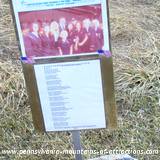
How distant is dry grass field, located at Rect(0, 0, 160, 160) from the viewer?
322 centimetres

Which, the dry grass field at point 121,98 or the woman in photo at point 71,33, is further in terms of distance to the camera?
the dry grass field at point 121,98

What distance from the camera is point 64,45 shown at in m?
2.20

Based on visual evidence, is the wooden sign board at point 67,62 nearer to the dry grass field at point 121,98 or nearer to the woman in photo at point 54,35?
the woman in photo at point 54,35

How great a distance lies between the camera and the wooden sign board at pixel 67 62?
2.12m

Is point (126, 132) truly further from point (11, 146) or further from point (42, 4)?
point (42, 4)

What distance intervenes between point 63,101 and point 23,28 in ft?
1.53

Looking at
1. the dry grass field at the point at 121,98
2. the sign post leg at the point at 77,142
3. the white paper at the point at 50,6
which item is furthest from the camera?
the dry grass field at the point at 121,98

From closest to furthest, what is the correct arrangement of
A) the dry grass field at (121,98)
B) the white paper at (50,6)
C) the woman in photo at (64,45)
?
the white paper at (50,6) < the woman in photo at (64,45) < the dry grass field at (121,98)

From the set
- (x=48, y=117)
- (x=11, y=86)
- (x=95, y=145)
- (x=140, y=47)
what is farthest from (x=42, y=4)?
(x=140, y=47)

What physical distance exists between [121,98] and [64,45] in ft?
4.95

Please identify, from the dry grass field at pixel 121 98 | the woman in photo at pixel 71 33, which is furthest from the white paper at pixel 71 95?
the dry grass field at pixel 121 98

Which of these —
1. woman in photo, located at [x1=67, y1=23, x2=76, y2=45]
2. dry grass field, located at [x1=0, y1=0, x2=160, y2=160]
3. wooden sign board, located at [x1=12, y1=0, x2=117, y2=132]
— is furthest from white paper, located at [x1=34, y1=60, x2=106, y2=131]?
dry grass field, located at [x1=0, y1=0, x2=160, y2=160]

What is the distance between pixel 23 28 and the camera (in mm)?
2170

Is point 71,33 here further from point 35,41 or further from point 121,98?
point 121,98
